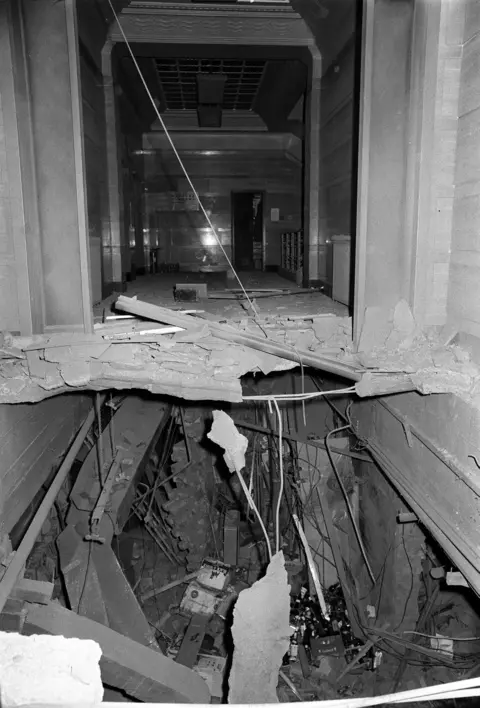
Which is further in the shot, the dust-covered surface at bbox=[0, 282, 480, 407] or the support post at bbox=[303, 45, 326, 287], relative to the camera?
the support post at bbox=[303, 45, 326, 287]

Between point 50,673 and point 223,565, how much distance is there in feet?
17.2

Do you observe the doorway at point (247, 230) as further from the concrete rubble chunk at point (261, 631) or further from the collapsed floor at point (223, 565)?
the concrete rubble chunk at point (261, 631)

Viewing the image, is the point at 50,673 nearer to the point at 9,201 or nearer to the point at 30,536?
the point at 30,536

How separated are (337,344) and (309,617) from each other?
12.9ft

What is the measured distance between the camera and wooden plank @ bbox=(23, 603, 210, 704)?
3879mm

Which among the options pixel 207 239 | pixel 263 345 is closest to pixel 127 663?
pixel 263 345

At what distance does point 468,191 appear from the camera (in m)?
3.31

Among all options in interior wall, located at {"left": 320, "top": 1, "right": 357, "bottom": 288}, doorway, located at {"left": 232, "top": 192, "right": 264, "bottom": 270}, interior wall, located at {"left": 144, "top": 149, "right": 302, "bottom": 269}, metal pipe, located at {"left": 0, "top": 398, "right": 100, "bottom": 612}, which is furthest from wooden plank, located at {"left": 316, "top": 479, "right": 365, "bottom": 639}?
doorway, located at {"left": 232, "top": 192, "right": 264, "bottom": 270}

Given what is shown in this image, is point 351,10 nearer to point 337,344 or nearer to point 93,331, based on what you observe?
point 337,344

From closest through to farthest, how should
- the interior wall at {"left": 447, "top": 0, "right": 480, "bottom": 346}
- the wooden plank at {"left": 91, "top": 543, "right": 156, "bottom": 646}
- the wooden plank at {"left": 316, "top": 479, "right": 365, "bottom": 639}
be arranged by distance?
the interior wall at {"left": 447, "top": 0, "right": 480, "bottom": 346}, the wooden plank at {"left": 91, "top": 543, "right": 156, "bottom": 646}, the wooden plank at {"left": 316, "top": 479, "right": 365, "bottom": 639}

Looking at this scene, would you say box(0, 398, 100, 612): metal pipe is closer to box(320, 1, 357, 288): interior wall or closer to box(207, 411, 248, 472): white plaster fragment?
box(207, 411, 248, 472): white plaster fragment

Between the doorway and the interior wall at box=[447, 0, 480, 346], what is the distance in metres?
9.01

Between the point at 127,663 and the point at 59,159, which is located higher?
the point at 59,159

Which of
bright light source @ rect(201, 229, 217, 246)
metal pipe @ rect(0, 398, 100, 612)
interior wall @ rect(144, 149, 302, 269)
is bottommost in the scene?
metal pipe @ rect(0, 398, 100, 612)
